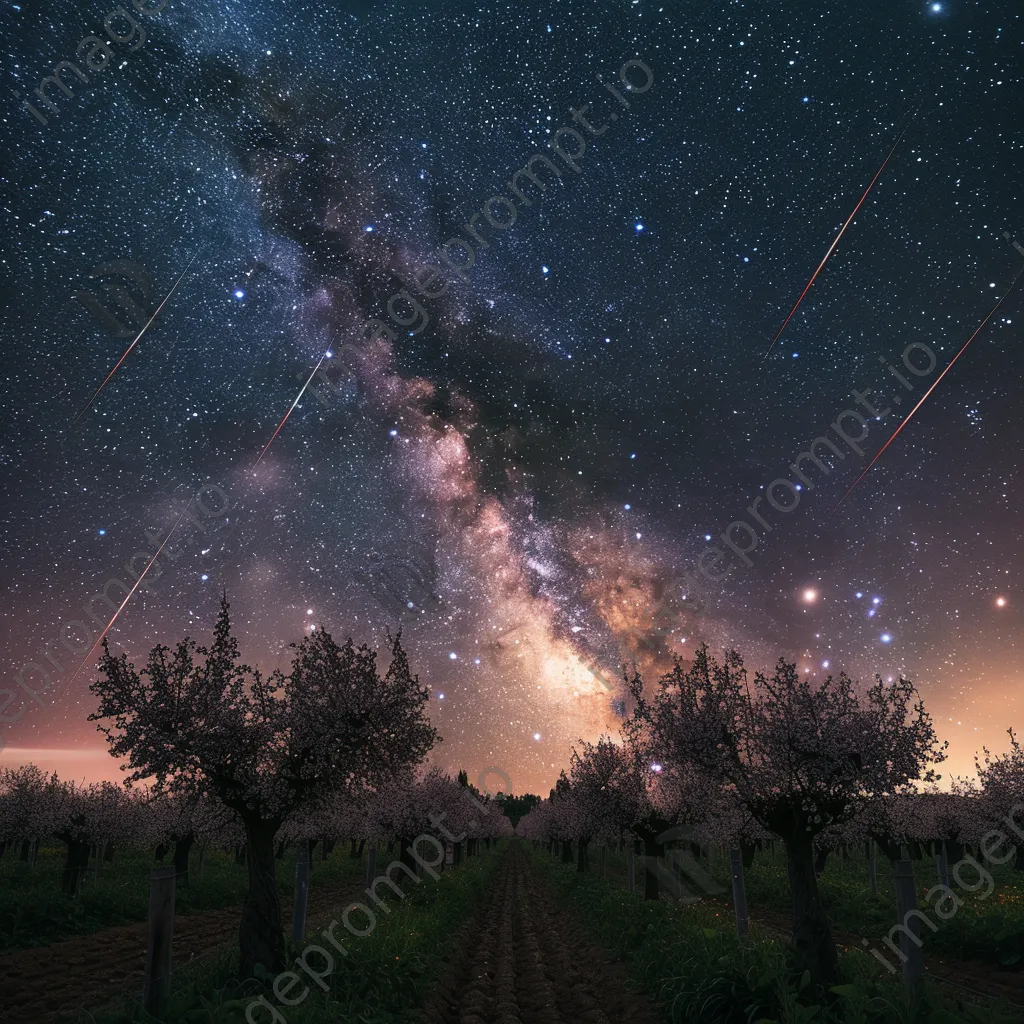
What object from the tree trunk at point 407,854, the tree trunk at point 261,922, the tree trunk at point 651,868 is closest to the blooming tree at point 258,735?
the tree trunk at point 261,922

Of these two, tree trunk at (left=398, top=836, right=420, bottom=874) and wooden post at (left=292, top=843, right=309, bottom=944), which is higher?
wooden post at (left=292, top=843, right=309, bottom=944)

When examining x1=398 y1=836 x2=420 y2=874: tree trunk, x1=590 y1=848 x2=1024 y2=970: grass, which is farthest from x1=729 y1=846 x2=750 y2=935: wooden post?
x1=398 y1=836 x2=420 y2=874: tree trunk

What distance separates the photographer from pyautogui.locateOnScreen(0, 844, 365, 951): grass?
865 inches

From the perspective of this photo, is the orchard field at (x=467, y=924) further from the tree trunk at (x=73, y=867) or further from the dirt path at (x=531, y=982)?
the tree trunk at (x=73, y=867)

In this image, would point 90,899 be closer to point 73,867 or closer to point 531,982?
point 73,867

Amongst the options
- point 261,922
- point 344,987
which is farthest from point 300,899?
point 344,987

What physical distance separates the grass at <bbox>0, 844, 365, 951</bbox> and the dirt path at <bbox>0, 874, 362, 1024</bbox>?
0.87 metres

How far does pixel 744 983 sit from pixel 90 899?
88.4 ft

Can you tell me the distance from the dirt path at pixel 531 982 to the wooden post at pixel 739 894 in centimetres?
331

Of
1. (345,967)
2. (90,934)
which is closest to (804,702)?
(345,967)

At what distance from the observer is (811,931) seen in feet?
40.5

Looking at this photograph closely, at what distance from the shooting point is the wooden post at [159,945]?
28.3 ft

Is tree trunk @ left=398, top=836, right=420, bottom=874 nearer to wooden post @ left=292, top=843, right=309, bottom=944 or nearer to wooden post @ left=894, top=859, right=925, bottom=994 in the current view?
wooden post @ left=292, top=843, right=309, bottom=944

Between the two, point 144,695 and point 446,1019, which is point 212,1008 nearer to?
point 446,1019
